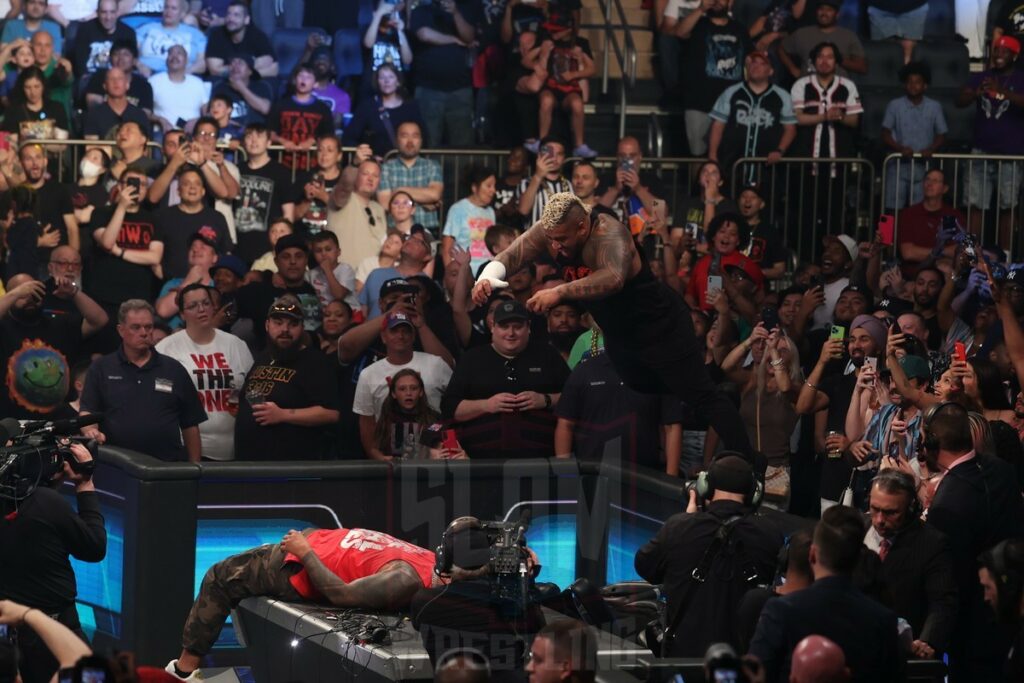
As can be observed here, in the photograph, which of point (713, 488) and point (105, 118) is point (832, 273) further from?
point (713, 488)

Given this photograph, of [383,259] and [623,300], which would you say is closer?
[623,300]

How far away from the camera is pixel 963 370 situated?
319 inches

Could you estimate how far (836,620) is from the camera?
555cm

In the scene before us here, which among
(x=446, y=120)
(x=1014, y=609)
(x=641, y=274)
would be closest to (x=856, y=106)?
(x=446, y=120)

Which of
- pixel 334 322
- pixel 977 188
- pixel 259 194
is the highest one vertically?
pixel 977 188

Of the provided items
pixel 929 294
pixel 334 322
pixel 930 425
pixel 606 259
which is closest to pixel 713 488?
pixel 930 425

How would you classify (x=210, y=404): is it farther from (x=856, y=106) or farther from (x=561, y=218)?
(x=856, y=106)

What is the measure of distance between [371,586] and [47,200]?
594cm

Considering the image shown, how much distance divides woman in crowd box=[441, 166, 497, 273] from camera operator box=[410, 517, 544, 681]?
18.2ft

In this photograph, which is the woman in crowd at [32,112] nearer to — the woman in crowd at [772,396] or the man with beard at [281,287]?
Result: the man with beard at [281,287]

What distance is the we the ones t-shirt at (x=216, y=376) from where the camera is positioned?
1110 cm

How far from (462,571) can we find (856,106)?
8089 millimetres

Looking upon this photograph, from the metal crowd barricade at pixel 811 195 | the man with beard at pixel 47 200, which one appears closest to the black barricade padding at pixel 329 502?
the man with beard at pixel 47 200

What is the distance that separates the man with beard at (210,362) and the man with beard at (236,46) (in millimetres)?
4070
